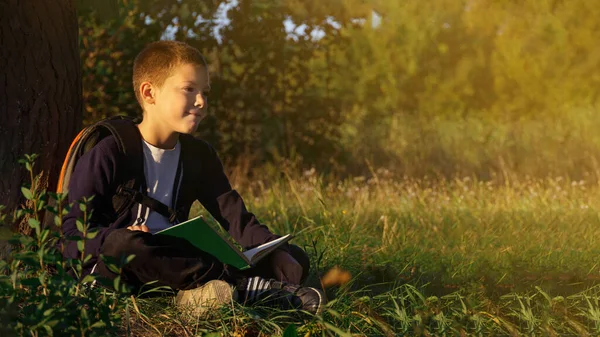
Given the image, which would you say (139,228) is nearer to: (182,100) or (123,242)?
(123,242)

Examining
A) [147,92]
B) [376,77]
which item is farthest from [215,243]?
[376,77]

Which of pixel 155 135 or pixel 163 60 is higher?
pixel 163 60

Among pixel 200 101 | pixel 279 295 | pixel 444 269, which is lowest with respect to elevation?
pixel 444 269

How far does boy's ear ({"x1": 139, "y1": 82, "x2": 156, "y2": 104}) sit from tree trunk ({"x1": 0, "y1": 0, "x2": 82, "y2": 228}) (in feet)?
2.10

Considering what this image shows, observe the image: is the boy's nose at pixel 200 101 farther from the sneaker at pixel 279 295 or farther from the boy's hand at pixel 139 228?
the sneaker at pixel 279 295

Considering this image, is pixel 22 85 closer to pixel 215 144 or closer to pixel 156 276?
pixel 156 276

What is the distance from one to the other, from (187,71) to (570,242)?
347 cm

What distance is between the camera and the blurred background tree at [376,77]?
9500 mm

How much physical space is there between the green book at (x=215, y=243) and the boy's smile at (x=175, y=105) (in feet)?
2.03

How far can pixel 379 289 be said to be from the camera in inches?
184

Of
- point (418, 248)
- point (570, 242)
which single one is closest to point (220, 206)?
point (418, 248)

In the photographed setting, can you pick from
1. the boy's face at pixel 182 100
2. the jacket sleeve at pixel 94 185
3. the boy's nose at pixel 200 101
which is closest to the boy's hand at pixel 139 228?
the jacket sleeve at pixel 94 185

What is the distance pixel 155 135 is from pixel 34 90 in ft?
2.68

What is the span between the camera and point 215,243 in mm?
3471
